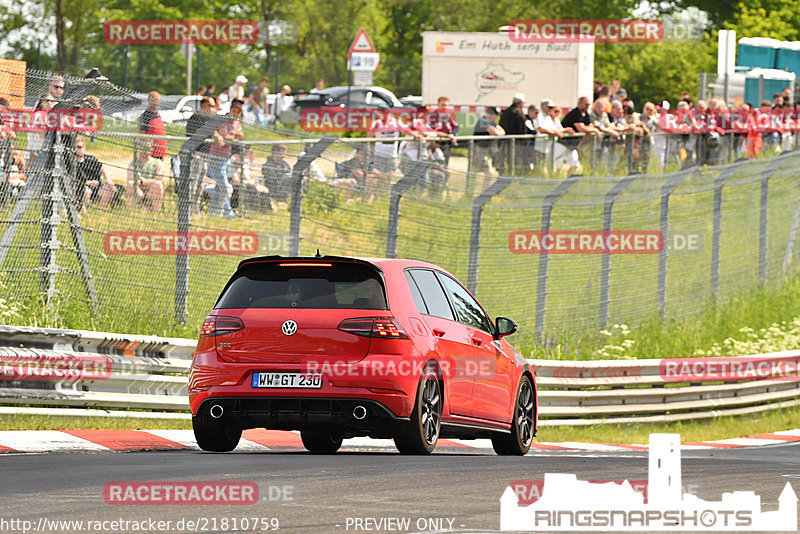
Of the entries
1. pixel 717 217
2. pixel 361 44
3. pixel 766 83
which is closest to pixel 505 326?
pixel 717 217

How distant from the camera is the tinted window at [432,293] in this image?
12406mm

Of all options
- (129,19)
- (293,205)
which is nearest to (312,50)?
(129,19)

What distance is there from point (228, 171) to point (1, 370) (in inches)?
156

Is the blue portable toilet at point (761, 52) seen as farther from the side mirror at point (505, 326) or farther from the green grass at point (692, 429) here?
the side mirror at point (505, 326)

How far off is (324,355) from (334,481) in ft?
5.47

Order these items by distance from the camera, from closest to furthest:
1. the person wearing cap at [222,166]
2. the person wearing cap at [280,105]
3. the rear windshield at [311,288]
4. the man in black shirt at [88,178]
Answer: the rear windshield at [311,288] < the man in black shirt at [88,178] < the person wearing cap at [222,166] < the person wearing cap at [280,105]

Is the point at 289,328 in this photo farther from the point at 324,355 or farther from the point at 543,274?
the point at 543,274

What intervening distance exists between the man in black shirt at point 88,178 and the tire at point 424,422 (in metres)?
4.48

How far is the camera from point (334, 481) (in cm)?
1008

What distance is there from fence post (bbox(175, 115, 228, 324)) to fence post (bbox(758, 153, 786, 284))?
11.5 m

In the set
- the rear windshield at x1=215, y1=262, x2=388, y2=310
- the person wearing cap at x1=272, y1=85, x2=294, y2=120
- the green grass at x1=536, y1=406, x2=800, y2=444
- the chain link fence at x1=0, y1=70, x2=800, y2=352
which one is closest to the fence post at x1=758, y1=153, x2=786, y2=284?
the chain link fence at x1=0, y1=70, x2=800, y2=352

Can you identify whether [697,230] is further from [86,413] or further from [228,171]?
[86,413]

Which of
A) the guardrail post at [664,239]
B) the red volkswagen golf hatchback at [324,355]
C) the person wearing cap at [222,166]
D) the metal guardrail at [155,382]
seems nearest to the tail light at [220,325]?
the red volkswagen golf hatchback at [324,355]

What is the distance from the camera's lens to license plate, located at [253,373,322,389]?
11.6 metres
